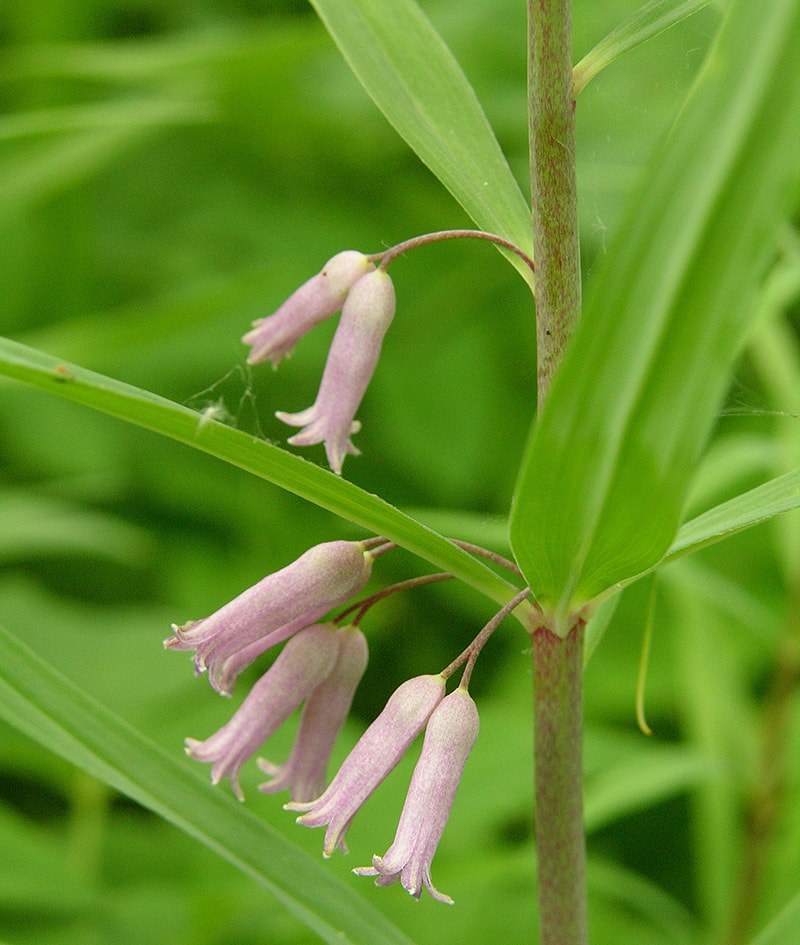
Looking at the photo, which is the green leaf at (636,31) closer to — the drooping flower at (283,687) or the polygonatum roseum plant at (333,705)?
the polygonatum roseum plant at (333,705)

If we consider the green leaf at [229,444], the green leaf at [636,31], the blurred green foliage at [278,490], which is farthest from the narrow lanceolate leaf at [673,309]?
the blurred green foliage at [278,490]

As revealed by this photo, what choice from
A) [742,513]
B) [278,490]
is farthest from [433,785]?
[278,490]

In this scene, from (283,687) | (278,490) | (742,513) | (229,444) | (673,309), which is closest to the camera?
(673,309)

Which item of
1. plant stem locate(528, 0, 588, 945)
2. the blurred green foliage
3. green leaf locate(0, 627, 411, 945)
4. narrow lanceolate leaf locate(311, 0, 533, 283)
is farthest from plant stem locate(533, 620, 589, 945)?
the blurred green foliage

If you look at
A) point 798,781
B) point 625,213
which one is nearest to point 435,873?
point 798,781

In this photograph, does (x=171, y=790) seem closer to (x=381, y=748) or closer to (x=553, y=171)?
(x=381, y=748)

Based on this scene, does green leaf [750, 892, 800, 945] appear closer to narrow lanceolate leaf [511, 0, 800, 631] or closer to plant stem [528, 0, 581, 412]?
narrow lanceolate leaf [511, 0, 800, 631]
